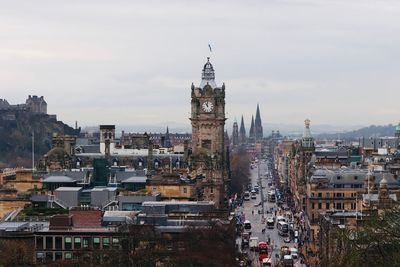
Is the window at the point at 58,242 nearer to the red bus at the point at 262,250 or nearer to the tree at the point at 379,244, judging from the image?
the tree at the point at 379,244

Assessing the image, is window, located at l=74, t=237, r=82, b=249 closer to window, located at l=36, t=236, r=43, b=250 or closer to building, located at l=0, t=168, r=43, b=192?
window, located at l=36, t=236, r=43, b=250

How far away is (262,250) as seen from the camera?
5049 inches

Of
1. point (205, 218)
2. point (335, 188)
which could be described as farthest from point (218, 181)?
point (205, 218)

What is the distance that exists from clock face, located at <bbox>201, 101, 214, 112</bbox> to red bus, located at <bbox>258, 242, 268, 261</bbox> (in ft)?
168

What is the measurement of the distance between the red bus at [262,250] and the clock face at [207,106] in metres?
51.1

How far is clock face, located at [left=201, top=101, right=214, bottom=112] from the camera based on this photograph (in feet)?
591

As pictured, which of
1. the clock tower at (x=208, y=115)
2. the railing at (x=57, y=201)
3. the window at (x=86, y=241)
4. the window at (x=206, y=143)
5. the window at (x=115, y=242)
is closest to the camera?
the window at (x=115, y=242)

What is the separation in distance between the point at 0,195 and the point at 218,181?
4540 cm

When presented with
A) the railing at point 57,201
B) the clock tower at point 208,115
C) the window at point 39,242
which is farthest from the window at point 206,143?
the window at point 39,242

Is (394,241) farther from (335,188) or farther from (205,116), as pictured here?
(205,116)

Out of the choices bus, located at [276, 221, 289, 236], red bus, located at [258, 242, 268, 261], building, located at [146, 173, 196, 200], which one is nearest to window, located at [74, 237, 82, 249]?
red bus, located at [258, 242, 268, 261]

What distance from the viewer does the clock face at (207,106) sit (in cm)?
18025

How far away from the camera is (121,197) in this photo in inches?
4729

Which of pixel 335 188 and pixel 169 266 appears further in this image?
pixel 335 188
